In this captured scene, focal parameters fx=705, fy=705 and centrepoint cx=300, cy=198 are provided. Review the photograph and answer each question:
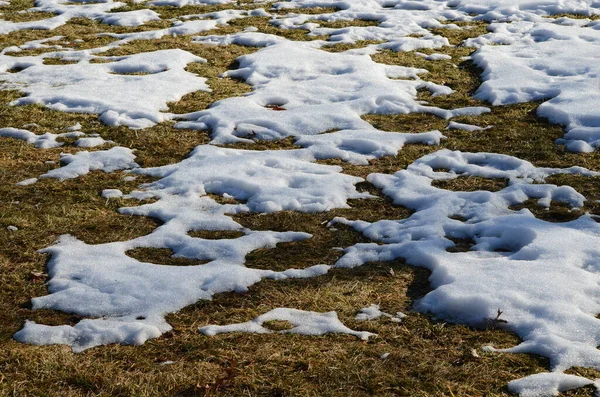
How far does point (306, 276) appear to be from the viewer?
14.3ft

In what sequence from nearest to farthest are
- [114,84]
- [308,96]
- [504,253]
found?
[504,253] → [308,96] → [114,84]

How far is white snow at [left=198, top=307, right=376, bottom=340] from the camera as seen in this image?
376cm

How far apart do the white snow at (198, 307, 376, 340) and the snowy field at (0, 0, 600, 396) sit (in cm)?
1

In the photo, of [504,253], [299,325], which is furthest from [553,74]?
[299,325]

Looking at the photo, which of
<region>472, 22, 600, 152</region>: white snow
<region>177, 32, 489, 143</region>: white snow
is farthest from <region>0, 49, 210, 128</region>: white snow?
<region>472, 22, 600, 152</region>: white snow

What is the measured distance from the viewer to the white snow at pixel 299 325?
3.76 m

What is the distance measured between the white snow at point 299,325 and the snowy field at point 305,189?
0.01 m

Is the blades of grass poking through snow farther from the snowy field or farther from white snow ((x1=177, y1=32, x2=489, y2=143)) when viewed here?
white snow ((x1=177, y1=32, x2=489, y2=143))

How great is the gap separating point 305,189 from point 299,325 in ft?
6.52

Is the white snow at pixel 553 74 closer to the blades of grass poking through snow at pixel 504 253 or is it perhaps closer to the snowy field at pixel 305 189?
the snowy field at pixel 305 189

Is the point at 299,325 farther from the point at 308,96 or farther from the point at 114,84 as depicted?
the point at 114,84

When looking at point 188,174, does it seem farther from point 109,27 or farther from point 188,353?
point 109,27

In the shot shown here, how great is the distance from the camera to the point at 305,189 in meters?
5.66

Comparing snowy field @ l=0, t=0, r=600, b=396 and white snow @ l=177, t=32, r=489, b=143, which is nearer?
snowy field @ l=0, t=0, r=600, b=396
